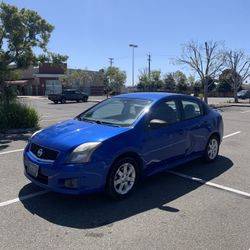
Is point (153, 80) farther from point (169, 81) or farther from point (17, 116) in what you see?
point (17, 116)

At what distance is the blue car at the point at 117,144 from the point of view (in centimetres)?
470

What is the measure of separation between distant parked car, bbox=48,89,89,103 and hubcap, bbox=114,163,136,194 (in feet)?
104

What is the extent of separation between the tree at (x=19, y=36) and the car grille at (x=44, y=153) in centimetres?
784

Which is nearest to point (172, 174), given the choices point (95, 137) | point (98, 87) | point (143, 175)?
point (143, 175)

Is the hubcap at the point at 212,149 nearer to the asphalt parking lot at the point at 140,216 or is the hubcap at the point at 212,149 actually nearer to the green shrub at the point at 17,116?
the asphalt parking lot at the point at 140,216

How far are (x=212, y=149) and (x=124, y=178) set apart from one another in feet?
9.89

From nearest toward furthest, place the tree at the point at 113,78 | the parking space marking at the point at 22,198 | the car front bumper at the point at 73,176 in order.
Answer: the car front bumper at the point at 73,176
the parking space marking at the point at 22,198
the tree at the point at 113,78

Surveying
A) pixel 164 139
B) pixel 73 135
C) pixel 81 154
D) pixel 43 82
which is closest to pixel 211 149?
pixel 164 139

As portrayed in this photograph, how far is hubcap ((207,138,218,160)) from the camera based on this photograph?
740 cm

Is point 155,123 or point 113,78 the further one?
point 113,78

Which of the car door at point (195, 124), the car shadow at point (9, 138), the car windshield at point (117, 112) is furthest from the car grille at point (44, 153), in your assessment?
the car shadow at point (9, 138)

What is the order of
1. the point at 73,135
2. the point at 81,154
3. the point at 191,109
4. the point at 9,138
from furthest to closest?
the point at 9,138 < the point at 191,109 < the point at 73,135 < the point at 81,154

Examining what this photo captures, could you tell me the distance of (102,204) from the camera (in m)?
4.96

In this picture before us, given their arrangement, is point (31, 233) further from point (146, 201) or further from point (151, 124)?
point (151, 124)
